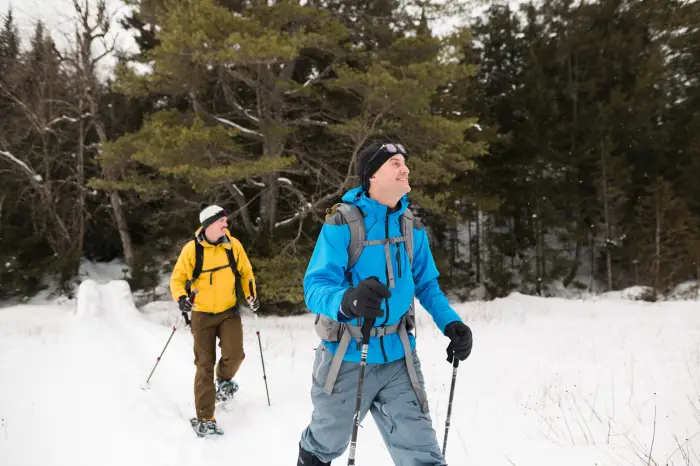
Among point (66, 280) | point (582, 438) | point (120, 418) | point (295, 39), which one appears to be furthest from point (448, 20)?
point (66, 280)

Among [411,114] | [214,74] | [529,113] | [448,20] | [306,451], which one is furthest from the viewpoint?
[529,113]

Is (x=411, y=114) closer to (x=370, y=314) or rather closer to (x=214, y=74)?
(x=214, y=74)

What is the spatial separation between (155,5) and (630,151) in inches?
754

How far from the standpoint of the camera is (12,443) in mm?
3465

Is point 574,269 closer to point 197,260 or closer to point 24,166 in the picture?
point 197,260

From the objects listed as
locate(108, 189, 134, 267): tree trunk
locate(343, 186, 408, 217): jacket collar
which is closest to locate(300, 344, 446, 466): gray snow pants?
A: locate(343, 186, 408, 217): jacket collar

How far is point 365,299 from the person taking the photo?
5.86 ft

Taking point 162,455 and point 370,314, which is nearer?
point 370,314

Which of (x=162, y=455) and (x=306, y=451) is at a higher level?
(x=306, y=451)

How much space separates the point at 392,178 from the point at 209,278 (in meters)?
2.79

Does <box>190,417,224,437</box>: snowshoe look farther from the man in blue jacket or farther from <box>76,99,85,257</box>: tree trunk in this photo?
<box>76,99,85,257</box>: tree trunk

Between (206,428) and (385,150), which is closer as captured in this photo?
(385,150)

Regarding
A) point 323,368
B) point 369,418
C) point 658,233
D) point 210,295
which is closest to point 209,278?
point 210,295

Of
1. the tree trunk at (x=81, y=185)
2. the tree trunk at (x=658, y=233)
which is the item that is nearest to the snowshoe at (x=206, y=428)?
the tree trunk at (x=81, y=185)
